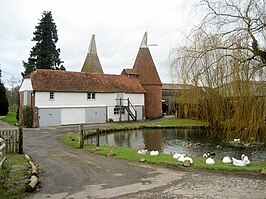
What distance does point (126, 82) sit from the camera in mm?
Result: 45750

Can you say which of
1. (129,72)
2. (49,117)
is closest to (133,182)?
(49,117)

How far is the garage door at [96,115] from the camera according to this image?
40.1 m

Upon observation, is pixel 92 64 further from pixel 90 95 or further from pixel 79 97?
pixel 79 97

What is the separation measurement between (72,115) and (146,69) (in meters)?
15.2

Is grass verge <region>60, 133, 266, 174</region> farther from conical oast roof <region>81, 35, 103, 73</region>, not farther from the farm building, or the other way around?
conical oast roof <region>81, 35, 103, 73</region>

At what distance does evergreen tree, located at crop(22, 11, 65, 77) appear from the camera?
4800 centimetres

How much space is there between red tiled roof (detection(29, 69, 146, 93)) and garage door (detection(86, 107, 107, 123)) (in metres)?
2.50

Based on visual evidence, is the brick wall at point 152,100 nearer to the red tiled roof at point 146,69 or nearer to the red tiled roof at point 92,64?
the red tiled roof at point 146,69

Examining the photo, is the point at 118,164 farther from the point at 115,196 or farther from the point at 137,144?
the point at 137,144

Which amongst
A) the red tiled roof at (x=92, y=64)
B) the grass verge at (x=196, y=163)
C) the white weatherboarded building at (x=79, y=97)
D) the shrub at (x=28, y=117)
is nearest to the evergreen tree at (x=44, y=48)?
the red tiled roof at (x=92, y=64)

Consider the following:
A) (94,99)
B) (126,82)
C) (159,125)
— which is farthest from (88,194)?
(126,82)

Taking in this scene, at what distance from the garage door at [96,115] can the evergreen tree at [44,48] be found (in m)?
12.8

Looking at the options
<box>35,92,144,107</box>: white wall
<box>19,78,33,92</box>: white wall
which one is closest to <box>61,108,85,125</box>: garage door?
<box>35,92,144,107</box>: white wall

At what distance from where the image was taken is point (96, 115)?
135 feet
